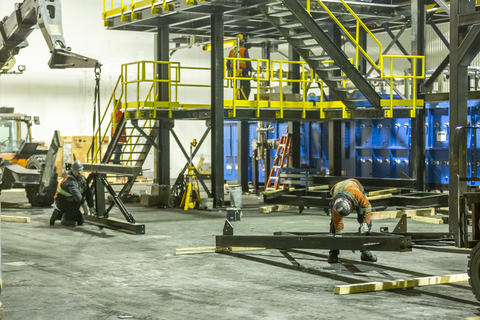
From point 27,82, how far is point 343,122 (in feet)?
47.2

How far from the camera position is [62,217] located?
549 inches

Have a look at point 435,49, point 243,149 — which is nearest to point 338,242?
point 243,149

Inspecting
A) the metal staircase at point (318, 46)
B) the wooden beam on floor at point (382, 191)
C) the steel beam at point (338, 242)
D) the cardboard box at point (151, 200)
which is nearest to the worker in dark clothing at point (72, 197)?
the cardboard box at point (151, 200)

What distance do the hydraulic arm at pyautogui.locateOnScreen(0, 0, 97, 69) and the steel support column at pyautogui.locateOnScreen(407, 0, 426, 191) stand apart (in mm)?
9675

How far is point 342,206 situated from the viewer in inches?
337

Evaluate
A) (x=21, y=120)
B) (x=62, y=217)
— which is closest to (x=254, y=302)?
(x=62, y=217)

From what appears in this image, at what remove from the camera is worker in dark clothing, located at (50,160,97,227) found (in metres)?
13.2

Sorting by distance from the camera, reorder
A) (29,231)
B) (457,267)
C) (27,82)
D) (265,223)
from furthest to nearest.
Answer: (27,82) < (265,223) < (29,231) < (457,267)

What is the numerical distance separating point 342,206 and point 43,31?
260 inches

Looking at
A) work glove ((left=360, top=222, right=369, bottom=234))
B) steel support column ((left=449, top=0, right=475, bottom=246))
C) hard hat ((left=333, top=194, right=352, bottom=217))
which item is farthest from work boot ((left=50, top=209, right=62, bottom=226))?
steel support column ((left=449, top=0, right=475, bottom=246))

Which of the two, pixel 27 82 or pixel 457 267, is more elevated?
pixel 27 82

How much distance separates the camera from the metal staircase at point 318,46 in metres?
14.9

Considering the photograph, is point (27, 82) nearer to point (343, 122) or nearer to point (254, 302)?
point (343, 122)

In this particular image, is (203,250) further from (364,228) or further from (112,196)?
(112,196)
